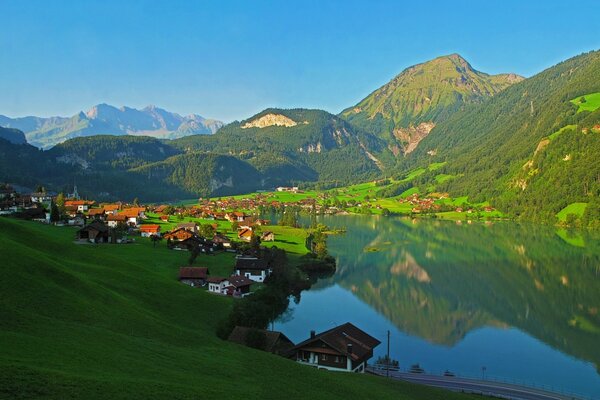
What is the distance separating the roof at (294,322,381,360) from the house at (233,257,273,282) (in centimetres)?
2576

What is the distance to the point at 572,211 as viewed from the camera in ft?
452

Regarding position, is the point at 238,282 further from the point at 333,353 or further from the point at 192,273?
the point at 333,353

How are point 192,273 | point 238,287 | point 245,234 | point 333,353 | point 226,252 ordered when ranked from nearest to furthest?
point 333,353
point 238,287
point 192,273
point 226,252
point 245,234

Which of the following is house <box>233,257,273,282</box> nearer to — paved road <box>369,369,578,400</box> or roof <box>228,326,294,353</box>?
roof <box>228,326,294,353</box>

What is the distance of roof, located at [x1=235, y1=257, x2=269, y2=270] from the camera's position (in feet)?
211

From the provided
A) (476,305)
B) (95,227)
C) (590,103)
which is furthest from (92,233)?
(590,103)

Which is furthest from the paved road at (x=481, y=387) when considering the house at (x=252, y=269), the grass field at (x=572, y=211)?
the grass field at (x=572, y=211)

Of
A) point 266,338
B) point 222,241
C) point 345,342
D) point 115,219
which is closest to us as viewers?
point 266,338

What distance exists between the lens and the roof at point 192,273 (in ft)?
181

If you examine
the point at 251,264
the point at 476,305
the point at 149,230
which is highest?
the point at 149,230

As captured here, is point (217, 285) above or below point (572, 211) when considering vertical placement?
below

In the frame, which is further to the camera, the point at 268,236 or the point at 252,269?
the point at 268,236

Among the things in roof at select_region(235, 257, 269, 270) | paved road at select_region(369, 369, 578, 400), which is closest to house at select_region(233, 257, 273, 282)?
roof at select_region(235, 257, 269, 270)

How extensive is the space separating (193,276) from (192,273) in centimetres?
58
